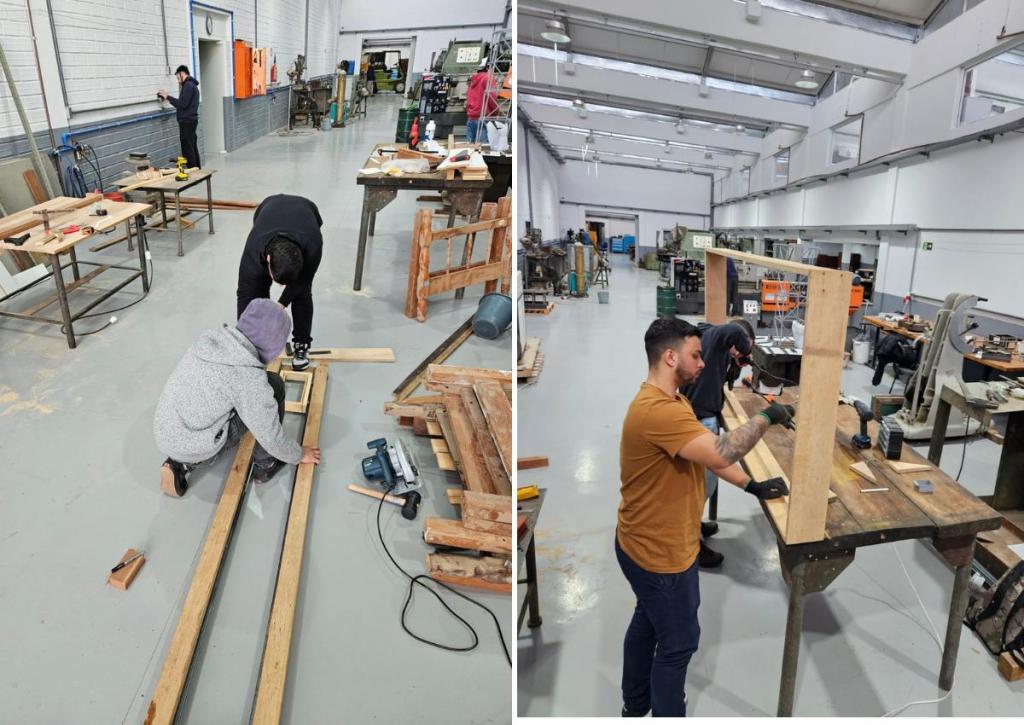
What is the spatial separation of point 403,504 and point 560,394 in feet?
12.4

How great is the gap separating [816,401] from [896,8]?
960cm

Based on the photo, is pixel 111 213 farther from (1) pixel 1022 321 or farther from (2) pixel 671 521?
(1) pixel 1022 321

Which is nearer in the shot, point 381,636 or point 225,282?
point 381,636

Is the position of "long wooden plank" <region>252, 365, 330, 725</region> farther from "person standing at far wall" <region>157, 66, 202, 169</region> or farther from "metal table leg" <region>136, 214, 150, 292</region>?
"person standing at far wall" <region>157, 66, 202, 169</region>

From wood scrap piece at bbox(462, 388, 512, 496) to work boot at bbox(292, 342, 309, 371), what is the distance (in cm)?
136

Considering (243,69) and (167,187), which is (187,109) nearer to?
(167,187)

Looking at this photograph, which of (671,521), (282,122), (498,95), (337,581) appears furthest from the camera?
(282,122)

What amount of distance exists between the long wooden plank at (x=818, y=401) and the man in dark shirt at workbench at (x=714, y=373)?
3.39 ft

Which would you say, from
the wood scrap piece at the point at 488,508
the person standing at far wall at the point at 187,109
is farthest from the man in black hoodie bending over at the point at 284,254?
the person standing at far wall at the point at 187,109

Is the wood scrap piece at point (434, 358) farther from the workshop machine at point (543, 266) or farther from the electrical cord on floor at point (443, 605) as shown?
the workshop machine at point (543, 266)

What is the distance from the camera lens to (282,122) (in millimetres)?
16312

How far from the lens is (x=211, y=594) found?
2652 millimetres

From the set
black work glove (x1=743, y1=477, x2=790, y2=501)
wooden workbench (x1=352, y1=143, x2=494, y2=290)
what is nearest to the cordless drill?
black work glove (x1=743, y1=477, x2=790, y2=501)

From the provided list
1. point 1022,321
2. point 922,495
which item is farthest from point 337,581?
point 1022,321
